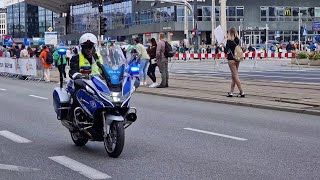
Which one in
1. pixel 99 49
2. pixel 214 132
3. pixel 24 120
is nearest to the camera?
pixel 99 49

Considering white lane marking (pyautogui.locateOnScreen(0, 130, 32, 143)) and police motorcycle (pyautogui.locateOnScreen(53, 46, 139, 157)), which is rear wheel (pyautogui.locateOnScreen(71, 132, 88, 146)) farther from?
white lane marking (pyautogui.locateOnScreen(0, 130, 32, 143))

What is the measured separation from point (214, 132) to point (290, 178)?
3.70m

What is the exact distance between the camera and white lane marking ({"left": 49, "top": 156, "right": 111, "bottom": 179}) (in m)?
6.81

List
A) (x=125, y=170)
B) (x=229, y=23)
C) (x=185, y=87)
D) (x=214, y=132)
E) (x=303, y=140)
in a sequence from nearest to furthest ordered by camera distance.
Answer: (x=125, y=170), (x=303, y=140), (x=214, y=132), (x=185, y=87), (x=229, y=23)

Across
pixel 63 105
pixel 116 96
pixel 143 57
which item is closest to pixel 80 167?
pixel 116 96

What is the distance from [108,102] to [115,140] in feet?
1.78

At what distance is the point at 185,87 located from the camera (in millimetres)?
20125

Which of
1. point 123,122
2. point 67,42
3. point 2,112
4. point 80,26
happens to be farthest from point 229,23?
point 123,122

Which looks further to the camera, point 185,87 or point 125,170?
point 185,87

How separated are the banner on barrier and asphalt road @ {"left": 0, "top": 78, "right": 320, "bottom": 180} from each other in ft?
50.8

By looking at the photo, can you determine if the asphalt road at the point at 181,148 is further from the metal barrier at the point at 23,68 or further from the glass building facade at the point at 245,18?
the glass building facade at the point at 245,18

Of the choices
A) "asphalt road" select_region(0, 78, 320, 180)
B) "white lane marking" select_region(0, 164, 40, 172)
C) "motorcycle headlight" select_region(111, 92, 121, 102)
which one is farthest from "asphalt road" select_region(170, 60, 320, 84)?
"white lane marking" select_region(0, 164, 40, 172)

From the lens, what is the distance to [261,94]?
1644cm

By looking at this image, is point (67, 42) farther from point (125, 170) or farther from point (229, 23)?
point (125, 170)
